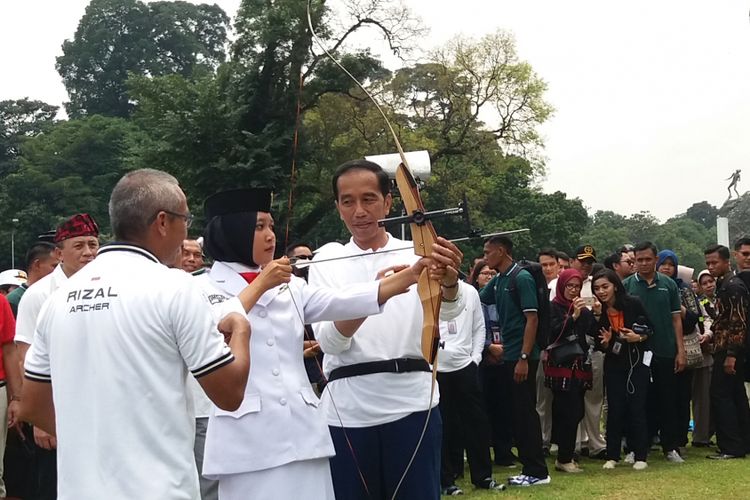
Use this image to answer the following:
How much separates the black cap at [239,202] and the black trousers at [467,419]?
4307mm

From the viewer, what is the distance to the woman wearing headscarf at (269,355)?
3152mm

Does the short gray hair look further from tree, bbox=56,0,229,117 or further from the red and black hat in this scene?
tree, bbox=56,0,229,117

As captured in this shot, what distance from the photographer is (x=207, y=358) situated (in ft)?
8.46

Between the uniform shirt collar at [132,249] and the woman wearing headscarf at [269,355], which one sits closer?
the uniform shirt collar at [132,249]

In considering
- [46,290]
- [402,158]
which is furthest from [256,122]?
[402,158]

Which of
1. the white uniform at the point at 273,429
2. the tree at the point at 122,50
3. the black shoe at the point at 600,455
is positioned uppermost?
the tree at the point at 122,50

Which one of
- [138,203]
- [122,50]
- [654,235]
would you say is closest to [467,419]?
[138,203]

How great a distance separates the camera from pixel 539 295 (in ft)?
25.5

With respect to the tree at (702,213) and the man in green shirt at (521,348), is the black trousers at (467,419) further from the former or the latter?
the tree at (702,213)

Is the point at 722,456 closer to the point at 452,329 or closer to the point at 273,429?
the point at 452,329

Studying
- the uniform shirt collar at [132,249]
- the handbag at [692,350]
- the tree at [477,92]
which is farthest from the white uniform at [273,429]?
the tree at [477,92]

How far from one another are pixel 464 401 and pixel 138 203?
5.35m

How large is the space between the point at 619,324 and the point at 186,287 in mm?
6496

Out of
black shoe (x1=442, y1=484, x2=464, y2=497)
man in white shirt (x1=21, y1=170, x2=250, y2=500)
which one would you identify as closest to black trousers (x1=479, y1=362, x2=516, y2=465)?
black shoe (x1=442, y1=484, x2=464, y2=497)
